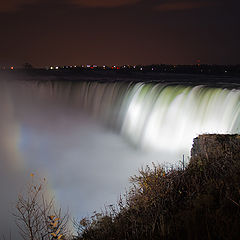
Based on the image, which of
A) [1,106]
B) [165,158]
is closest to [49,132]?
[1,106]

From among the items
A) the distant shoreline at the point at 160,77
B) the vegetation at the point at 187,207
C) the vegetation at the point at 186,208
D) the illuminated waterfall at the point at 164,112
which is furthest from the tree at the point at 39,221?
the distant shoreline at the point at 160,77

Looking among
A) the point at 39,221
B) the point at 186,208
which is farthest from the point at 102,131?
the point at 186,208

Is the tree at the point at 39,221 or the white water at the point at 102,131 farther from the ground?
the white water at the point at 102,131

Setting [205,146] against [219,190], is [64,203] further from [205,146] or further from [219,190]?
[219,190]

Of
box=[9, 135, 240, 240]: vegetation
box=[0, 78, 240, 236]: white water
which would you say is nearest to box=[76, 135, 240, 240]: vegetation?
box=[9, 135, 240, 240]: vegetation

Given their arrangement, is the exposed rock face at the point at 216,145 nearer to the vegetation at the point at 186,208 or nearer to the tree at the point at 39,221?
the vegetation at the point at 186,208

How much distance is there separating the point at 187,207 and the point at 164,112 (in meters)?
12.8

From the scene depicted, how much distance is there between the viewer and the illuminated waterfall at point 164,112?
13859 millimetres

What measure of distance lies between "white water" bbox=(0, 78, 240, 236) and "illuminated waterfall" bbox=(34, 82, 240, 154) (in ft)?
0.15

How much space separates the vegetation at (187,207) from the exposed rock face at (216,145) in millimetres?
34

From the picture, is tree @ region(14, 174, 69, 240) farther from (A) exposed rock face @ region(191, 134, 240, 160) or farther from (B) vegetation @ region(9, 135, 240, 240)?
(A) exposed rock face @ region(191, 134, 240, 160)

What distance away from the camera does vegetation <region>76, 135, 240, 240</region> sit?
3936 millimetres

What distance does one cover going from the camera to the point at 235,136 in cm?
736

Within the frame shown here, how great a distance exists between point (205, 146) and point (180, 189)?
240cm
